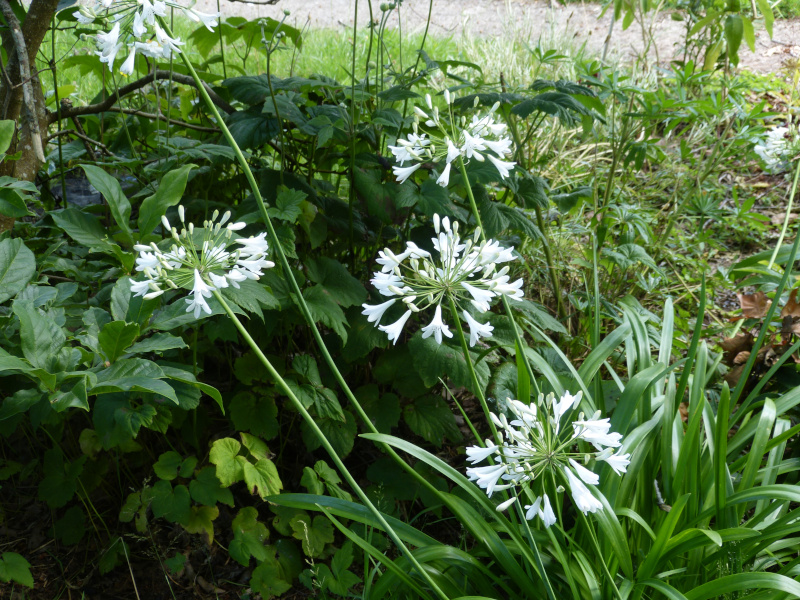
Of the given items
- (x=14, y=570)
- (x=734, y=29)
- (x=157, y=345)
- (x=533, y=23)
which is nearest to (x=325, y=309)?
(x=157, y=345)

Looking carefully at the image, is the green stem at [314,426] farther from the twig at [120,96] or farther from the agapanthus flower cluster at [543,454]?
the twig at [120,96]

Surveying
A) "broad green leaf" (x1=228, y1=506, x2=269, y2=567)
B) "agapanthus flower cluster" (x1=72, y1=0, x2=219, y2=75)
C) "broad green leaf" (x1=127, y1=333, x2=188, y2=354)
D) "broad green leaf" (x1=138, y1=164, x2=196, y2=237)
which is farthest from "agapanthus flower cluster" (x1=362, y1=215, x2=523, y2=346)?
"broad green leaf" (x1=228, y1=506, x2=269, y2=567)

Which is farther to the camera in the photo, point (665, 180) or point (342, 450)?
point (665, 180)

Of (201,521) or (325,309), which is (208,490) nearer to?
(201,521)

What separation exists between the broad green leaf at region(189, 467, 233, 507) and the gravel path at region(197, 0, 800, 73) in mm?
4662

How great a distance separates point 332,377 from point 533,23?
5802 millimetres

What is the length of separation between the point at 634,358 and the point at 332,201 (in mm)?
1154

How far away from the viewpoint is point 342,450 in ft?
6.72

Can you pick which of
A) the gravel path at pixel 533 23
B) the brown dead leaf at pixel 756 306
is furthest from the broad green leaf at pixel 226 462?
the gravel path at pixel 533 23

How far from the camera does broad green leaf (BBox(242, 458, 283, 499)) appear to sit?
6.02ft

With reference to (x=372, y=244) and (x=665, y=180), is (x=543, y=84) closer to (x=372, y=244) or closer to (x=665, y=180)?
(x=372, y=244)

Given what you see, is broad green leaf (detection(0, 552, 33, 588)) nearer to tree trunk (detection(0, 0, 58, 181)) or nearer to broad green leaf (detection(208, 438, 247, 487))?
broad green leaf (detection(208, 438, 247, 487))


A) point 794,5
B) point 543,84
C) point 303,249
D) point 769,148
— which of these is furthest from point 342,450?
point 794,5

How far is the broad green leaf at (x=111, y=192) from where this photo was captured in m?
1.66
